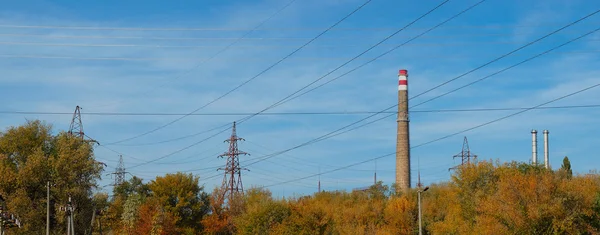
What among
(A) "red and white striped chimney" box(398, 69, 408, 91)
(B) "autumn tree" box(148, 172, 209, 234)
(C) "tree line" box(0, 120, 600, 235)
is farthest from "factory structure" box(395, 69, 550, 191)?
(B) "autumn tree" box(148, 172, 209, 234)

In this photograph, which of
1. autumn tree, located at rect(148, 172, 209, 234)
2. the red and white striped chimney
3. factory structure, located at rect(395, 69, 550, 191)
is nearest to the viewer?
autumn tree, located at rect(148, 172, 209, 234)

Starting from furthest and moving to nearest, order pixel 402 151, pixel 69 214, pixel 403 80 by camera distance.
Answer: pixel 403 80
pixel 402 151
pixel 69 214

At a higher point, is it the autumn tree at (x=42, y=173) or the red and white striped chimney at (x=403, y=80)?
the red and white striped chimney at (x=403, y=80)

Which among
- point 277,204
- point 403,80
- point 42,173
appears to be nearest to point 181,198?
point 277,204

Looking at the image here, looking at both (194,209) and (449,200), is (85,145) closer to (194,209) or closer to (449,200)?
(194,209)

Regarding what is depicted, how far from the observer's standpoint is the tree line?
6481 cm

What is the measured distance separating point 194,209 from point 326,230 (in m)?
22.9

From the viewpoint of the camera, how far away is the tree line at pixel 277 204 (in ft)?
213

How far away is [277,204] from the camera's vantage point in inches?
3401

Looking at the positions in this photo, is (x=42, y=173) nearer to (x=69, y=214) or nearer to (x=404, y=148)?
(x=69, y=214)

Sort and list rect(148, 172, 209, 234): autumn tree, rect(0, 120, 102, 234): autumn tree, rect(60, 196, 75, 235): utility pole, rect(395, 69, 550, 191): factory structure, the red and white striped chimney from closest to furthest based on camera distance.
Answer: rect(60, 196, 75, 235): utility pole → rect(0, 120, 102, 234): autumn tree → rect(148, 172, 209, 234): autumn tree → rect(395, 69, 550, 191): factory structure → the red and white striped chimney

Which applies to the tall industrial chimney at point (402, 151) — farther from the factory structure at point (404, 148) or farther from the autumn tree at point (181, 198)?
the autumn tree at point (181, 198)

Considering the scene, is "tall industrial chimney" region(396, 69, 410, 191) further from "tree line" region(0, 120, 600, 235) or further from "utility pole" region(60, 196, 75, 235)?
"utility pole" region(60, 196, 75, 235)

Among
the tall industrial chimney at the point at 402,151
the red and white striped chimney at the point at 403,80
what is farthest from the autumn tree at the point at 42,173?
the red and white striped chimney at the point at 403,80
